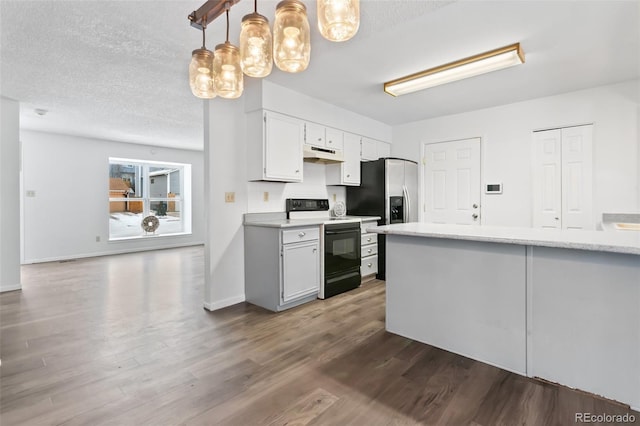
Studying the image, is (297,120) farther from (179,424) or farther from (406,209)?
(179,424)

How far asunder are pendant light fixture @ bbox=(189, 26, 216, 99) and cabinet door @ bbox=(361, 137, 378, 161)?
11.7ft

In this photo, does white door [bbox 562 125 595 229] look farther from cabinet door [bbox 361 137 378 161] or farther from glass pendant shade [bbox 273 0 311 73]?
glass pendant shade [bbox 273 0 311 73]

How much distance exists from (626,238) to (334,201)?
3.37 m

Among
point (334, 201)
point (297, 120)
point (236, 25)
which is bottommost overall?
point (334, 201)

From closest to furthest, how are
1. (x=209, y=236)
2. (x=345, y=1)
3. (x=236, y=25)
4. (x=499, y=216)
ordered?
(x=345, y=1) → (x=236, y=25) → (x=209, y=236) → (x=499, y=216)

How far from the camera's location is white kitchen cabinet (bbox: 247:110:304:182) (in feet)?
11.1

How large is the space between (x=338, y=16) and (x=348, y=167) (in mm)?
3496

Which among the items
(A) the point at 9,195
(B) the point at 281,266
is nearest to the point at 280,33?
(B) the point at 281,266

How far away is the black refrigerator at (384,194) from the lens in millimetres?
4465

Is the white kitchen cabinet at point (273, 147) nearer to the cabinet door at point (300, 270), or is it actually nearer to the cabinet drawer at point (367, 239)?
the cabinet door at point (300, 270)

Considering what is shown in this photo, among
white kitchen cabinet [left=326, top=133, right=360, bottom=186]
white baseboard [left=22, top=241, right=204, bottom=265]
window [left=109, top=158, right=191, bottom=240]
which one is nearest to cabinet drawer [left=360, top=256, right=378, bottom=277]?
white kitchen cabinet [left=326, top=133, right=360, bottom=186]

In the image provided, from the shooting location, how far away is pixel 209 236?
325 centimetres

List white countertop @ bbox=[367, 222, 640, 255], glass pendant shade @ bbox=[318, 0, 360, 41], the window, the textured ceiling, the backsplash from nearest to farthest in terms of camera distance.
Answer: glass pendant shade @ bbox=[318, 0, 360, 41] < white countertop @ bbox=[367, 222, 640, 255] < the textured ceiling < the backsplash < the window

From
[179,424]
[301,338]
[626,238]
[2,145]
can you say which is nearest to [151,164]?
[2,145]
